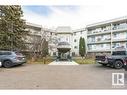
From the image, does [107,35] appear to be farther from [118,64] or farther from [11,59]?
[11,59]

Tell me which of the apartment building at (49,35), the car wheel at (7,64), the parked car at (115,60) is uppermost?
the apartment building at (49,35)

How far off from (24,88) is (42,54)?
842 cm

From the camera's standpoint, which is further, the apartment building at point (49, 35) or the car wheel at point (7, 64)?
the apartment building at point (49, 35)

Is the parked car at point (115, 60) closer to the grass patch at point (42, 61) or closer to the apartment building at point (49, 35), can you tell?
the grass patch at point (42, 61)

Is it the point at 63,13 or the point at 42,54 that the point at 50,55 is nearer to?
the point at 42,54

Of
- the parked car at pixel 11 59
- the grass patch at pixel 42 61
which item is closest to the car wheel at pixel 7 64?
the parked car at pixel 11 59

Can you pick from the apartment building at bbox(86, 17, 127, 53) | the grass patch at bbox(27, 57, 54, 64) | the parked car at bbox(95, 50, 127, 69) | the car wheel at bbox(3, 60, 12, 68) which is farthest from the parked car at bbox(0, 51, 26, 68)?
the apartment building at bbox(86, 17, 127, 53)

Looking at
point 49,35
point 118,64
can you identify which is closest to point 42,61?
point 118,64

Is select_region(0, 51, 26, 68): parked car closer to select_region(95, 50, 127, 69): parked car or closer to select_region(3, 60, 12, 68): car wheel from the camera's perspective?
select_region(3, 60, 12, 68): car wheel

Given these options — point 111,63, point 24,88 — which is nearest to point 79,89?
point 24,88

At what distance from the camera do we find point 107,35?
31.9 m

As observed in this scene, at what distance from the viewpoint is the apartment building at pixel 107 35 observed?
2863 centimetres

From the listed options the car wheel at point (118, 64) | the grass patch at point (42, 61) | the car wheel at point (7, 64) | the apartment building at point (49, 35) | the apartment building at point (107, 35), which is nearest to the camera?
the car wheel at point (118, 64)
